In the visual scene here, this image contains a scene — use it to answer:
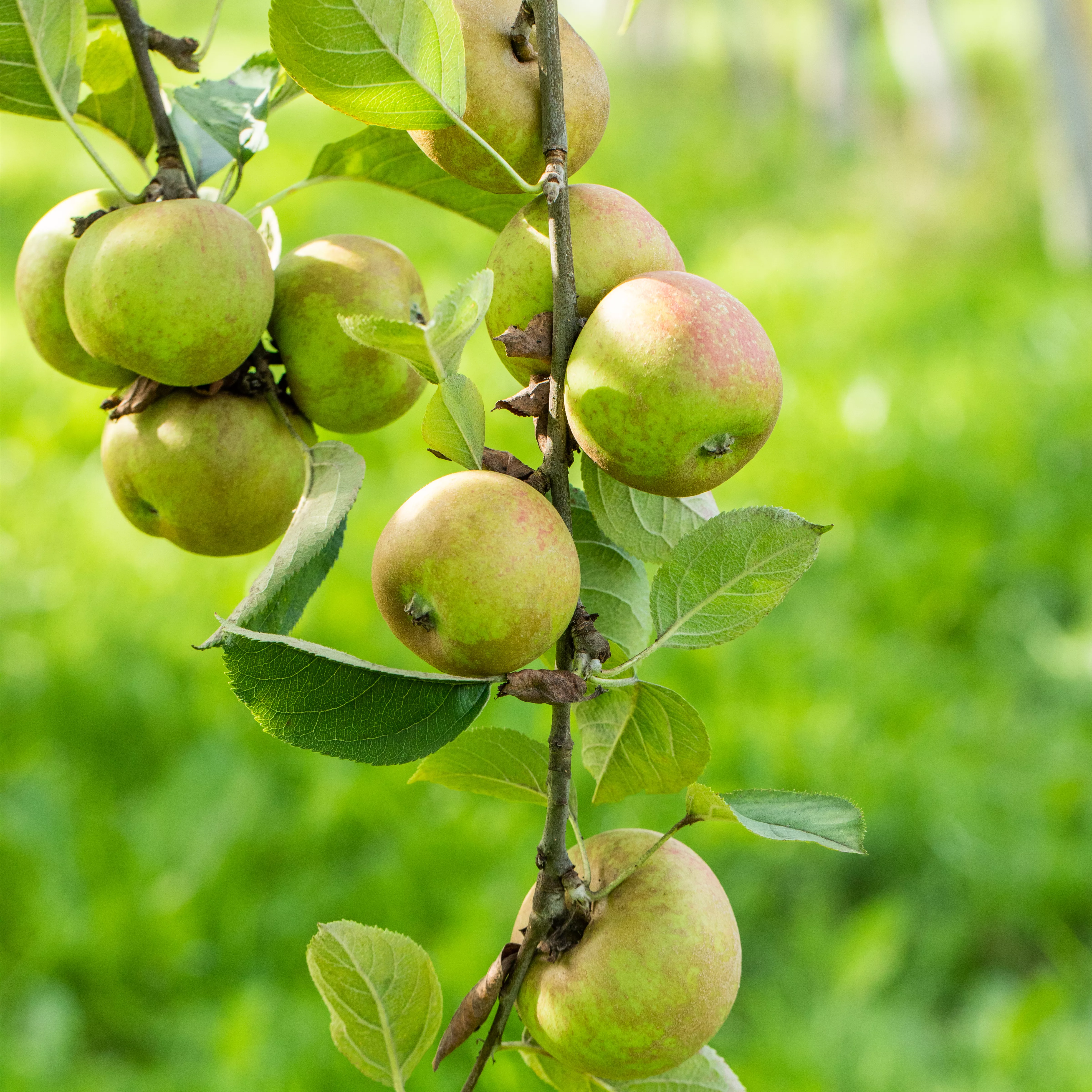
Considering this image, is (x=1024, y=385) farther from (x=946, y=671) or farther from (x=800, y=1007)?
(x=800, y=1007)

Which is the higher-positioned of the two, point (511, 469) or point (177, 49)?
point (177, 49)

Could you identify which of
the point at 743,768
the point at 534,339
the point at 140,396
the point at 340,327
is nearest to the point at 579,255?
the point at 534,339

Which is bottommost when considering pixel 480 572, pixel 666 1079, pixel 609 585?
pixel 666 1079

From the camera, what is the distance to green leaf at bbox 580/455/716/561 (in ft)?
1.89

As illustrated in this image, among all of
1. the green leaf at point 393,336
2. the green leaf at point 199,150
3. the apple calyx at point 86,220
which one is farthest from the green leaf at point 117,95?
the green leaf at point 393,336

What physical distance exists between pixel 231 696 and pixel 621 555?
6.39ft

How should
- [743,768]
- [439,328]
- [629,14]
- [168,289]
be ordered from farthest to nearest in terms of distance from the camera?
[743,768] → [629,14] → [168,289] → [439,328]

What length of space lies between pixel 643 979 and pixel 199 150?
1.93 ft

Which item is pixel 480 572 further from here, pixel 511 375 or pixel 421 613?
pixel 511 375

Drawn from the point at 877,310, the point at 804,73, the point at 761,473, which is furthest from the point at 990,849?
the point at 804,73

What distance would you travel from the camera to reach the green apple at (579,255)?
0.54 metres

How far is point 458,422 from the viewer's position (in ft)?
1.66

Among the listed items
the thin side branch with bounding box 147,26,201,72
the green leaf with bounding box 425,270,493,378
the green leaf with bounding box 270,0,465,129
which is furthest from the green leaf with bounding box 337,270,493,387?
the thin side branch with bounding box 147,26,201,72

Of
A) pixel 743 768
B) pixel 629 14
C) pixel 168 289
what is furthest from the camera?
pixel 743 768
